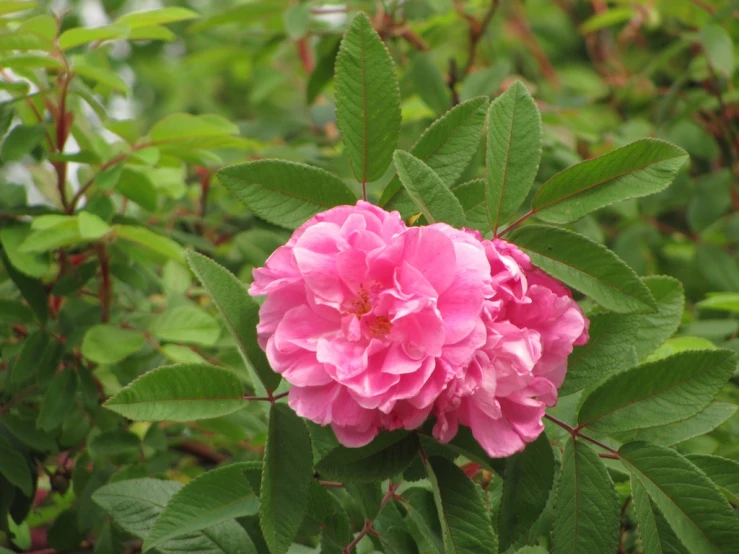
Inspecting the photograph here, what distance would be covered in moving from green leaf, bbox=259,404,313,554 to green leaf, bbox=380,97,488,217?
0.66ft

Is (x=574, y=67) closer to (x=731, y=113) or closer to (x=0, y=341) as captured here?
(x=731, y=113)

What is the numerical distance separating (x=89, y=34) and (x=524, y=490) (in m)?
0.70

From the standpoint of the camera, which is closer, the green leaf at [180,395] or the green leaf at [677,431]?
the green leaf at [180,395]

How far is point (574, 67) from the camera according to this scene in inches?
98.7

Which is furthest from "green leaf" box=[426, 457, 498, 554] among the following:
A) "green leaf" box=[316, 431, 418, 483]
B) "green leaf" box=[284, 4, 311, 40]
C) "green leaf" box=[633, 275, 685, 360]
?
"green leaf" box=[284, 4, 311, 40]

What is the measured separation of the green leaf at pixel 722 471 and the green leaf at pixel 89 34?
756 millimetres

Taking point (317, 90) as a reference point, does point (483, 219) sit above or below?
above

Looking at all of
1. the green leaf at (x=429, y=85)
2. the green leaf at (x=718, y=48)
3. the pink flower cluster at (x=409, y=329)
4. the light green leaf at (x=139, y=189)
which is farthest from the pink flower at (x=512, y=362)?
the green leaf at (x=718, y=48)

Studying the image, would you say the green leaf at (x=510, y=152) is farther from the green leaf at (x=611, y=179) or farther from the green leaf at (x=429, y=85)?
the green leaf at (x=429, y=85)

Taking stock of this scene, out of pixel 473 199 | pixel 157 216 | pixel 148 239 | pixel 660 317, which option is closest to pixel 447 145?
pixel 473 199

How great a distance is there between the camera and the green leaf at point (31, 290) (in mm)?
946

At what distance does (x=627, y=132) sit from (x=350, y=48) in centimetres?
96

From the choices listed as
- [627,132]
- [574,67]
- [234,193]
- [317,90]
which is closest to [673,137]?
[627,132]

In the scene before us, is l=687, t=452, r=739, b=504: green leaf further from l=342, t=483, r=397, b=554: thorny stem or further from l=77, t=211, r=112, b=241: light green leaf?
l=77, t=211, r=112, b=241: light green leaf
